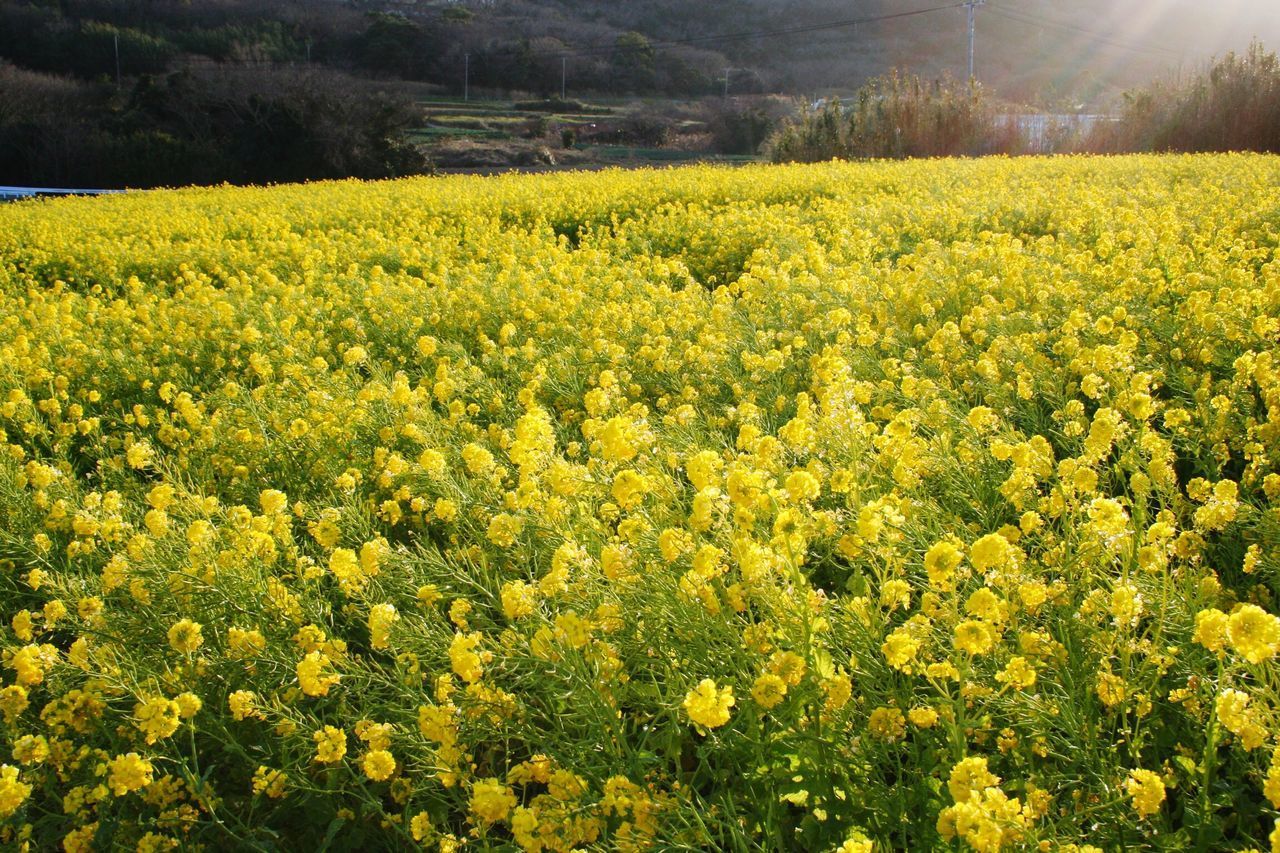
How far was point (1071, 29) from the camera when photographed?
7975 cm

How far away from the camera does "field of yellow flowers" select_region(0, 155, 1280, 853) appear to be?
5.78ft

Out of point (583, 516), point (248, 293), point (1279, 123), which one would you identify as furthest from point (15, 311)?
point (1279, 123)

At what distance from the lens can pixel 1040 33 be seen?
77.4m

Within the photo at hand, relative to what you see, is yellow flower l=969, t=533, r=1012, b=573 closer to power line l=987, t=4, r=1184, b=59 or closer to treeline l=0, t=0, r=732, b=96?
treeline l=0, t=0, r=732, b=96

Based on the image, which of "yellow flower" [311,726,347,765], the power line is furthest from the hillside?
"yellow flower" [311,726,347,765]

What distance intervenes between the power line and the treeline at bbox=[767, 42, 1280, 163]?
67.1m

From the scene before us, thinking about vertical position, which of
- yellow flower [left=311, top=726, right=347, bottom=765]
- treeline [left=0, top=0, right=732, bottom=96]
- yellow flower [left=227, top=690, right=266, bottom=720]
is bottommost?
yellow flower [left=311, top=726, right=347, bottom=765]

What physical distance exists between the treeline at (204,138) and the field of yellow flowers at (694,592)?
25468mm

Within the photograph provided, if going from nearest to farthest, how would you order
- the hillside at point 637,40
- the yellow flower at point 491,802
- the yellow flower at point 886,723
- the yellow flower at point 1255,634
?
the yellow flower at point 1255,634 → the yellow flower at point 491,802 → the yellow flower at point 886,723 → the hillside at point 637,40

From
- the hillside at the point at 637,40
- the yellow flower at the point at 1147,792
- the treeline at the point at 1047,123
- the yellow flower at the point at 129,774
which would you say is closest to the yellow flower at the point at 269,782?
the yellow flower at the point at 129,774

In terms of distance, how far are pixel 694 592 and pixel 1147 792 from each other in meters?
0.92

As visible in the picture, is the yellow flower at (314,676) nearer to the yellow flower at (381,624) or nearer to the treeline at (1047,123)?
the yellow flower at (381,624)

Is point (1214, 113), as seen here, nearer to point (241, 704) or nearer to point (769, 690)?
point (769, 690)

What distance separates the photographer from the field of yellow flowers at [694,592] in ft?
5.78
